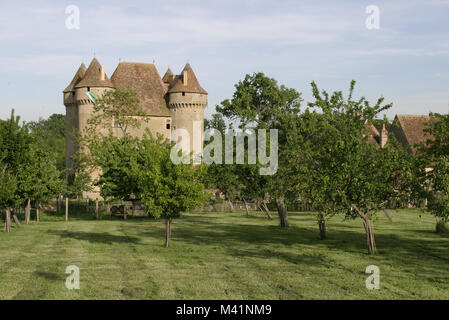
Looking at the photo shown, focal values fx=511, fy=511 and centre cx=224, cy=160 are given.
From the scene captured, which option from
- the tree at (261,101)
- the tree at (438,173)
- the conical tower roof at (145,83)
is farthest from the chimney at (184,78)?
the tree at (438,173)

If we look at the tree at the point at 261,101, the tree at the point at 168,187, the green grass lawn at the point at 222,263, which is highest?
the tree at the point at 261,101

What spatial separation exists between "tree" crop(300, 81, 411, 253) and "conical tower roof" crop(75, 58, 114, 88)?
53.3 metres

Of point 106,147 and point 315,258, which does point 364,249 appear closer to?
point 315,258

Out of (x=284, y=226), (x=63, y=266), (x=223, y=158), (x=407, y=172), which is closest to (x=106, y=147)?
(x=223, y=158)

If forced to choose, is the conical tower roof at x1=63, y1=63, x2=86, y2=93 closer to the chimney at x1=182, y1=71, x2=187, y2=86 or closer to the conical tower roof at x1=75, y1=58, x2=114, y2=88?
the conical tower roof at x1=75, y1=58, x2=114, y2=88

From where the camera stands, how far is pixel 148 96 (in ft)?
245

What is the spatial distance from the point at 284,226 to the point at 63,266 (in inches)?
757

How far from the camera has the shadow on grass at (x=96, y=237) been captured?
90.0 feet

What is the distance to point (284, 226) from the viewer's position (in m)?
35.4

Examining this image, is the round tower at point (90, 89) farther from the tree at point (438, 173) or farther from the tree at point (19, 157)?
the tree at point (438, 173)

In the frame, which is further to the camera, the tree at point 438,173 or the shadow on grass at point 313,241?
the shadow on grass at point 313,241

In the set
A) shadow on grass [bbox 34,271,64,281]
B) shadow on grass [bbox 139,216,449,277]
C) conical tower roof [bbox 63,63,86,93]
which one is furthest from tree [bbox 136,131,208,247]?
conical tower roof [bbox 63,63,86,93]

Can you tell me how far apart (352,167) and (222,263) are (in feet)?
22.4

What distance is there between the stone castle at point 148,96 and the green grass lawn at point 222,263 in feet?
135
